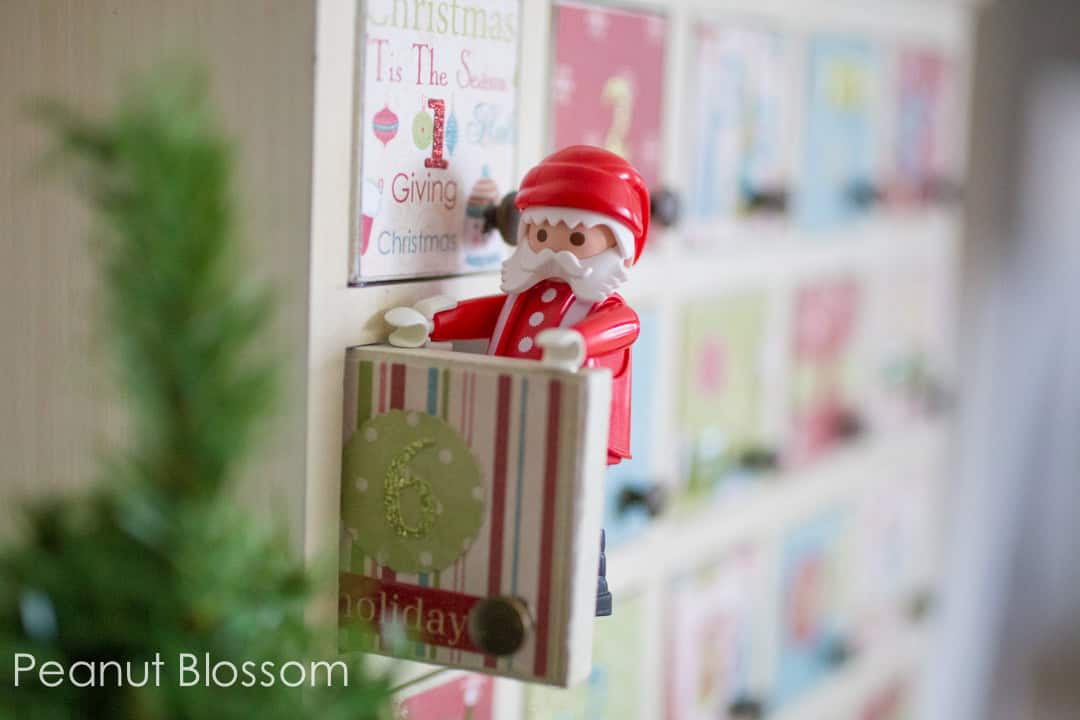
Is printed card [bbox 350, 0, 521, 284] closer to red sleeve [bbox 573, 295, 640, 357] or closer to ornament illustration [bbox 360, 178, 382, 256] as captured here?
ornament illustration [bbox 360, 178, 382, 256]

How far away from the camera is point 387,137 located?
2.81 feet

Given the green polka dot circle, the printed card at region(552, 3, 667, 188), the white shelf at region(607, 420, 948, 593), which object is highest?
the printed card at region(552, 3, 667, 188)

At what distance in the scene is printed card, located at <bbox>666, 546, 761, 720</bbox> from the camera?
1.36m

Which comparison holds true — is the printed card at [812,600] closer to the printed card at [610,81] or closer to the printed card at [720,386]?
the printed card at [720,386]

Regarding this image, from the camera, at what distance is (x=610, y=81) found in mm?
1139

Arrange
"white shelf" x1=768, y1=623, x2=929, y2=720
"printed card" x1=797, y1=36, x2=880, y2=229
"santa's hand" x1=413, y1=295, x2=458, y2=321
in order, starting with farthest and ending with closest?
"white shelf" x1=768, y1=623, x2=929, y2=720
"printed card" x1=797, y1=36, x2=880, y2=229
"santa's hand" x1=413, y1=295, x2=458, y2=321

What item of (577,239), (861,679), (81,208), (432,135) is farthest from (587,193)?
(861,679)

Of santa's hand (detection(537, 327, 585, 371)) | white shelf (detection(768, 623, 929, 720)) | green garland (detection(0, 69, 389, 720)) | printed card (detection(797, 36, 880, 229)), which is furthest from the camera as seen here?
white shelf (detection(768, 623, 929, 720))

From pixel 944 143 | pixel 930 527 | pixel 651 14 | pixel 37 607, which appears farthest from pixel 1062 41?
pixel 37 607

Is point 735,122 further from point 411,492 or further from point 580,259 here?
point 411,492

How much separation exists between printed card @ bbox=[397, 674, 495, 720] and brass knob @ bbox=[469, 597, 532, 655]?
0.15m

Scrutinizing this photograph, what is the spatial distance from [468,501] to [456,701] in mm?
280

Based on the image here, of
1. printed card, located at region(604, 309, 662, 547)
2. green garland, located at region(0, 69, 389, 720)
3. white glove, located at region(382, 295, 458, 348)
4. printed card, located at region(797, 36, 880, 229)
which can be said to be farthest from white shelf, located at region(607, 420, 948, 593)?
green garland, located at region(0, 69, 389, 720)

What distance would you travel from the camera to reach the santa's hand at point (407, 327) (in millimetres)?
858
